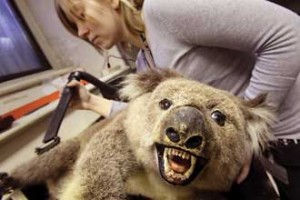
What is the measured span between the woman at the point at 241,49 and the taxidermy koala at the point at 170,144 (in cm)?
8

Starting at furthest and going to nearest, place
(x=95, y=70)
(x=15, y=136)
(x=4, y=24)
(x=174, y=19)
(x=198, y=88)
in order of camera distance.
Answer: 1. (x=95, y=70)
2. (x=4, y=24)
3. (x=15, y=136)
4. (x=174, y=19)
5. (x=198, y=88)

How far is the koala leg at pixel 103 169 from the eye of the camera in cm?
51

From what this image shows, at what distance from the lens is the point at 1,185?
613 mm

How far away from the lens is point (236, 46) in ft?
2.19

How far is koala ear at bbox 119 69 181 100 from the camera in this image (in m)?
0.59

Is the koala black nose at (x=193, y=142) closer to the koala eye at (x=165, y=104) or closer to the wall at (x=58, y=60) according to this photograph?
the koala eye at (x=165, y=104)

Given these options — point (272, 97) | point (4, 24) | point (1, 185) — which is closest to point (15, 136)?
point (1, 185)

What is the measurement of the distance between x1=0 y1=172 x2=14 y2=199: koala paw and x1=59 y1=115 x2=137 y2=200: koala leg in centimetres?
14

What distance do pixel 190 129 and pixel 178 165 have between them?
49 mm

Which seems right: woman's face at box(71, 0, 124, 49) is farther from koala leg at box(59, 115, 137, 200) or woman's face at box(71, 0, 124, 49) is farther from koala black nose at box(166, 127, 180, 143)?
koala black nose at box(166, 127, 180, 143)

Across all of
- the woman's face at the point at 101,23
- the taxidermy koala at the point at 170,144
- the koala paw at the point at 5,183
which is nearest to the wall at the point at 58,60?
the woman's face at the point at 101,23

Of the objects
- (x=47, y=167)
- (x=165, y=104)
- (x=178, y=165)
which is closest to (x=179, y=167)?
(x=178, y=165)

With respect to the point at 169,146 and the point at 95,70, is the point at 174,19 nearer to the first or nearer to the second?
the point at 169,146

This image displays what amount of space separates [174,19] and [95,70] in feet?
4.70
